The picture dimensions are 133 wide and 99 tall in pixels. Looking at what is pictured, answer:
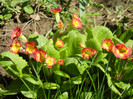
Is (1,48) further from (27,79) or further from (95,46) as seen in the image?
(95,46)

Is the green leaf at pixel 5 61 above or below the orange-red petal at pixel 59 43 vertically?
below

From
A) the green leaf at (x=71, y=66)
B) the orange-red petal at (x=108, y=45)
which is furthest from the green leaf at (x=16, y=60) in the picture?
the orange-red petal at (x=108, y=45)

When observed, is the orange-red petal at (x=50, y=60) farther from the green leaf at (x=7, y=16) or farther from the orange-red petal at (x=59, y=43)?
the green leaf at (x=7, y=16)

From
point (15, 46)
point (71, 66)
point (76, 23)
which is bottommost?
point (71, 66)

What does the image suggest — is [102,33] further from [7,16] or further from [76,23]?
[7,16]

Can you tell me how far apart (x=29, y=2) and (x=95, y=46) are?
1408mm

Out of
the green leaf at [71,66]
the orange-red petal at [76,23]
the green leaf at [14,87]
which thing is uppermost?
the orange-red petal at [76,23]

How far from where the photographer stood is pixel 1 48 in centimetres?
224

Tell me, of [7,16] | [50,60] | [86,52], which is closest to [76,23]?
[86,52]

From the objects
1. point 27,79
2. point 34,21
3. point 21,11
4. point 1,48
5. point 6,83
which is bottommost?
point 6,83

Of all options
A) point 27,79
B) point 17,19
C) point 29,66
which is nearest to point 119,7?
point 17,19

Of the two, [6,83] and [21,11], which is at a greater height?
[21,11]

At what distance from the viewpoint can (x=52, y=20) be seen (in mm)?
2748

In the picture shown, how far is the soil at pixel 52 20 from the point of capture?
250cm
